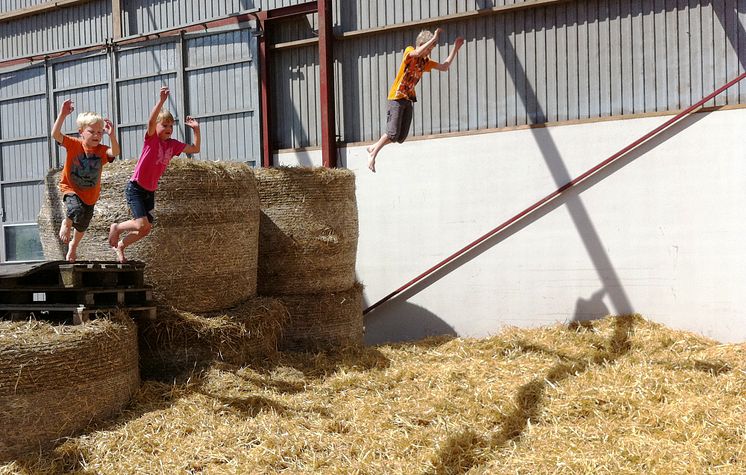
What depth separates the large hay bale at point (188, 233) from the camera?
7.02 m

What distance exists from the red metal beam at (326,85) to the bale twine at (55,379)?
5010mm

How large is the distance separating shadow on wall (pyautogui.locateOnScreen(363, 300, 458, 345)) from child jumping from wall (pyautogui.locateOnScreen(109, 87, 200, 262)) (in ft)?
14.7

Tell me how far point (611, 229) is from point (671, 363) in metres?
2.30

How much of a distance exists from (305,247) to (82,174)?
7.95ft

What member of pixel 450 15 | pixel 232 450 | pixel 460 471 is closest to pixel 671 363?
pixel 460 471

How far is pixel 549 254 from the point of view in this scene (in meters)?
9.67

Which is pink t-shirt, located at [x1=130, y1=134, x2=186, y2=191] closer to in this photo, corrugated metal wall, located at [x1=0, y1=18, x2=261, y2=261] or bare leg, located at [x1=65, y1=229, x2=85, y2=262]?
bare leg, located at [x1=65, y1=229, x2=85, y2=262]

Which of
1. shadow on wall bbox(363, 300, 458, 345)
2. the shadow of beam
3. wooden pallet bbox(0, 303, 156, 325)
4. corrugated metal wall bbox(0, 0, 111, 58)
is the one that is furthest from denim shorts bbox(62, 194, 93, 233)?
corrugated metal wall bbox(0, 0, 111, 58)

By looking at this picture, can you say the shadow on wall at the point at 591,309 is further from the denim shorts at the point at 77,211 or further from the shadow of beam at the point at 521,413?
the denim shorts at the point at 77,211

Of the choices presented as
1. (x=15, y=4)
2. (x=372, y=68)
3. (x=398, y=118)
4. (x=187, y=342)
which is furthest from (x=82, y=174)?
(x=15, y=4)

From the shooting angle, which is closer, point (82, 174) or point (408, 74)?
point (82, 174)

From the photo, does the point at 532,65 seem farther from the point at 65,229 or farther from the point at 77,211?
the point at 65,229

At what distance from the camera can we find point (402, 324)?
417 inches

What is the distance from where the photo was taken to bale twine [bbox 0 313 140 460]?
5.53 meters
